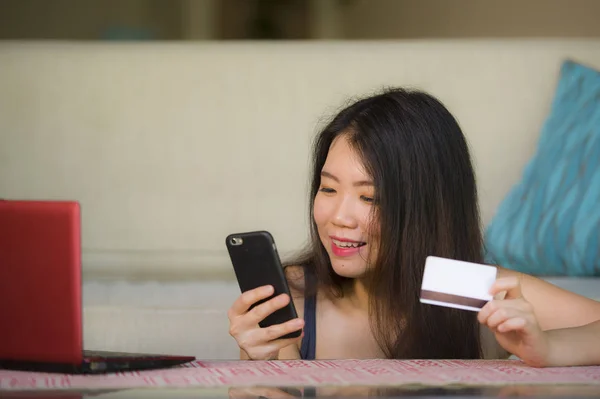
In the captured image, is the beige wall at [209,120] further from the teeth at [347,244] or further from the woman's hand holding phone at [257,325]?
the woman's hand holding phone at [257,325]

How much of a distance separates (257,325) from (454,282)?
37 centimetres

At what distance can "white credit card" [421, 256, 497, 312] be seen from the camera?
92 centimetres

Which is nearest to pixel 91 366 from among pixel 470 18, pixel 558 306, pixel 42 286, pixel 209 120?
pixel 42 286

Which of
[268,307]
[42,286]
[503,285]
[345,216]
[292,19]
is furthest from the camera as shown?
[292,19]

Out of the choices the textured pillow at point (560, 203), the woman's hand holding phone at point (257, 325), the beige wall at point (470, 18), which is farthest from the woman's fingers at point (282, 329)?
the beige wall at point (470, 18)

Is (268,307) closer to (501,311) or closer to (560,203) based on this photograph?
(501,311)

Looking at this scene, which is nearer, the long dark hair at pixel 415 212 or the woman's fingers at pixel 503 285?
the woman's fingers at pixel 503 285

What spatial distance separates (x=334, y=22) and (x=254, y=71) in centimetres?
75

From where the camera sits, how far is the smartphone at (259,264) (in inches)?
45.0

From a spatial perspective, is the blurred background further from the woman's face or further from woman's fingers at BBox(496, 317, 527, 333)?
woman's fingers at BBox(496, 317, 527, 333)

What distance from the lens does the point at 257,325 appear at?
3.96ft

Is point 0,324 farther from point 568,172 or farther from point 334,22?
point 334,22

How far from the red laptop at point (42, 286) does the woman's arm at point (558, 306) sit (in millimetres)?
701

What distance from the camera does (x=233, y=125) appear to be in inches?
80.0
